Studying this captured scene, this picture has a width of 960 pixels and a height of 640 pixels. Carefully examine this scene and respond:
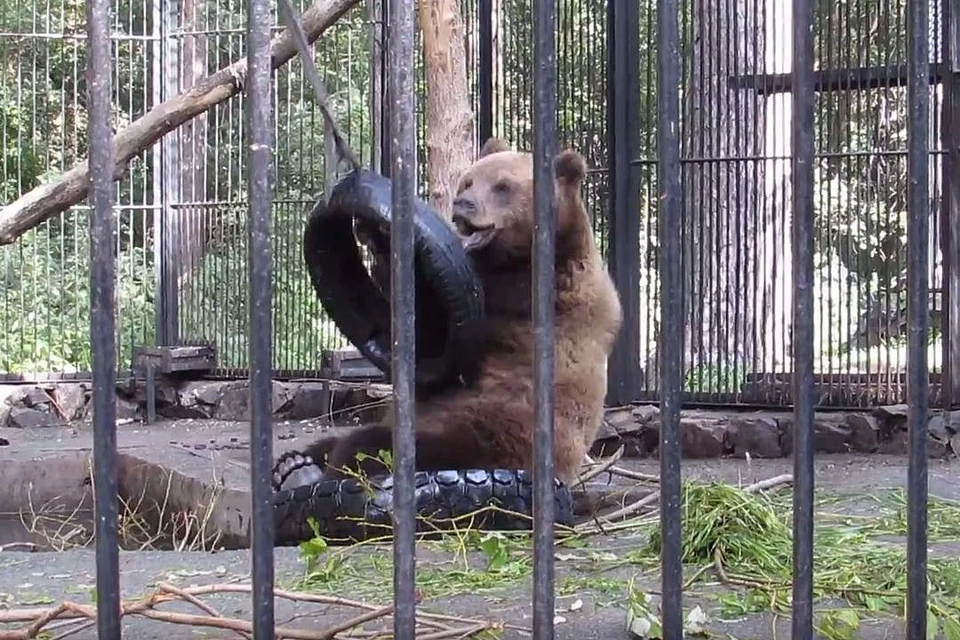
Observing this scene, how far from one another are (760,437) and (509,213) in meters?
3.36

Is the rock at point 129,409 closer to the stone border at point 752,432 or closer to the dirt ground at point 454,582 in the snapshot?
the stone border at point 752,432

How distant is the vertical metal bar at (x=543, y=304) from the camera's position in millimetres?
1972

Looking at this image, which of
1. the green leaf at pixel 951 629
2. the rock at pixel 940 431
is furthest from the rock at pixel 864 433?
the green leaf at pixel 951 629

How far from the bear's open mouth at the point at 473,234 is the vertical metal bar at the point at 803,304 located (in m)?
4.01

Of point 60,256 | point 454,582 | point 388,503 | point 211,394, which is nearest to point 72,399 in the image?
point 211,394

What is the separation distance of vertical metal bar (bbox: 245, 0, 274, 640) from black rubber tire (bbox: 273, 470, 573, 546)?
2.61m

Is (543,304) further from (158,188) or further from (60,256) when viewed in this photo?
(60,256)

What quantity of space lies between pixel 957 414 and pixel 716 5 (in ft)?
11.3

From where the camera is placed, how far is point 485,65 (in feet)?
31.2

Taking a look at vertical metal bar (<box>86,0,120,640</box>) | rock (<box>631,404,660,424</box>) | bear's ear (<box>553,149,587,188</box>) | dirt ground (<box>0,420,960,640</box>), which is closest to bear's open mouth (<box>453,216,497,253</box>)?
bear's ear (<box>553,149,587,188</box>)

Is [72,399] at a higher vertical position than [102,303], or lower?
lower

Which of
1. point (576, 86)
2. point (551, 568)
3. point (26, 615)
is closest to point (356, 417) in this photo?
point (576, 86)

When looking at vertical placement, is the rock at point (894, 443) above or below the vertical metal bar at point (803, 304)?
below

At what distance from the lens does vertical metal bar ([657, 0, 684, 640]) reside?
6.57ft
